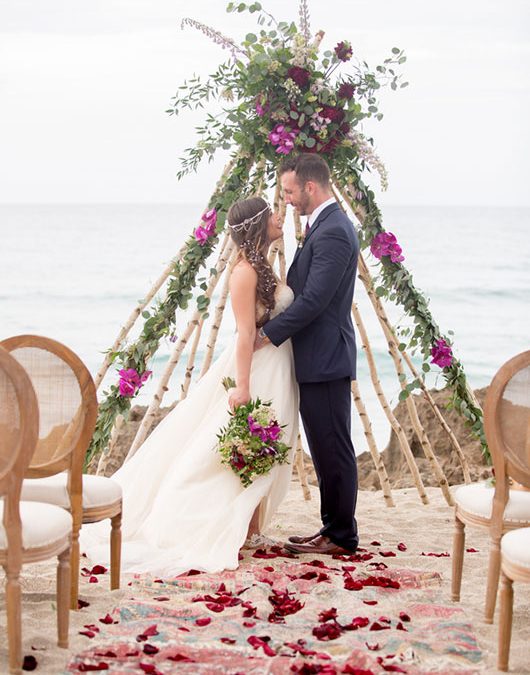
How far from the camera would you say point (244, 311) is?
14.3 feet

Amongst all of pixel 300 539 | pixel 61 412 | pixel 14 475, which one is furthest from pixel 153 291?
pixel 14 475

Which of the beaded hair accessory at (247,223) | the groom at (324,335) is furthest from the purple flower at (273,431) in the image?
the beaded hair accessory at (247,223)

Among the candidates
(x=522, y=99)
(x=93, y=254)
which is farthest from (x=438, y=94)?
(x=93, y=254)

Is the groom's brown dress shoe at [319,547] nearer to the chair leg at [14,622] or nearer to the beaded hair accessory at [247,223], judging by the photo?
the beaded hair accessory at [247,223]

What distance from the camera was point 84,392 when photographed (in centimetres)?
360

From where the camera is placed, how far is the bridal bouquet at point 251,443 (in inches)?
170

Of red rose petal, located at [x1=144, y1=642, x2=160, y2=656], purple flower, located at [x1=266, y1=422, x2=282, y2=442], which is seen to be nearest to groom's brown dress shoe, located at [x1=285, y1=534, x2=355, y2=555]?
purple flower, located at [x1=266, y1=422, x2=282, y2=442]

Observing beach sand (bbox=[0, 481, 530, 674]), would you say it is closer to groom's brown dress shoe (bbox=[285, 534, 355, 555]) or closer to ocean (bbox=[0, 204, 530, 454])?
groom's brown dress shoe (bbox=[285, 534, 355, 555])

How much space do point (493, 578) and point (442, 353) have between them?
202 cm

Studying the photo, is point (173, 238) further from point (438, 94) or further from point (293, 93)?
point (293, 93)

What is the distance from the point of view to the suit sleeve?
428 centimetres

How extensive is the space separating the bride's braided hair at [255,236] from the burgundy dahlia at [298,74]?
33.9 inches

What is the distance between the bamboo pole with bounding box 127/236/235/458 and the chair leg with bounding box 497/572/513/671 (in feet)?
8.37

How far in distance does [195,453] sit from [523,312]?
14.7 meters
